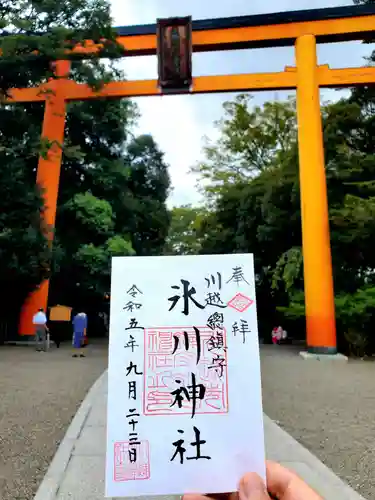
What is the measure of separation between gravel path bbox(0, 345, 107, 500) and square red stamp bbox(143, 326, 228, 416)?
187cm

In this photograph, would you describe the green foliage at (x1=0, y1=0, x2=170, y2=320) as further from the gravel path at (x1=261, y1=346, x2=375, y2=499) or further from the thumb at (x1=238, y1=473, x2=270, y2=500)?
the thumb at (x1=238, y1=473, x2=270, y2=500)

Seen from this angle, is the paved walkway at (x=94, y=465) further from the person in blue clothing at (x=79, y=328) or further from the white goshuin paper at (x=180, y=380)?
the person in blue clothing at (x=79, y=328)

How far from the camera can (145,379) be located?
1369 mm

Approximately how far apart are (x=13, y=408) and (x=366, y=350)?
915 centimetres

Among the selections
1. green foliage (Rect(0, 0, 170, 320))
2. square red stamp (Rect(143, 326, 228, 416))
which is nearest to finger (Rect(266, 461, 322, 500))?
square red stamp (Rect(143, 326, 228, 416))

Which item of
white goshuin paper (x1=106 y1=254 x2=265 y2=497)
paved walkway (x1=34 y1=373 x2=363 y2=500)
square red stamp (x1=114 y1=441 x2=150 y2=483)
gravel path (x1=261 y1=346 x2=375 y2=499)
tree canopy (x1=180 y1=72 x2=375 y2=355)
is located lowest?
gravel path (x1=261 y1=346 x2=375 y2=499)

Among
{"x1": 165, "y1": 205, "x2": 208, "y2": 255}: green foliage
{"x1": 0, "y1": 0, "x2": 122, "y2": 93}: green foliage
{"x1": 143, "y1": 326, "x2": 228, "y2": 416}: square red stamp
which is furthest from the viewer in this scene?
{"x1": 165, "y1": 205, "x2": 208, "y2": 255}: green foliage

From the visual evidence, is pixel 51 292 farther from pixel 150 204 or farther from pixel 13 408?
pixel 13 408

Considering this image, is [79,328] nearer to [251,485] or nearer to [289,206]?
[289,206]

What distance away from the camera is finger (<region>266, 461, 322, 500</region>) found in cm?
119

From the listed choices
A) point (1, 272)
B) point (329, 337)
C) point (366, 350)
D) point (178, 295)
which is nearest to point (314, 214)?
point (329, 337)

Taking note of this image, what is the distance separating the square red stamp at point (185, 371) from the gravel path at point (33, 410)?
1875mm

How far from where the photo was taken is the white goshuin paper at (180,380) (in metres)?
1.28

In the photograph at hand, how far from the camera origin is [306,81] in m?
11.6
